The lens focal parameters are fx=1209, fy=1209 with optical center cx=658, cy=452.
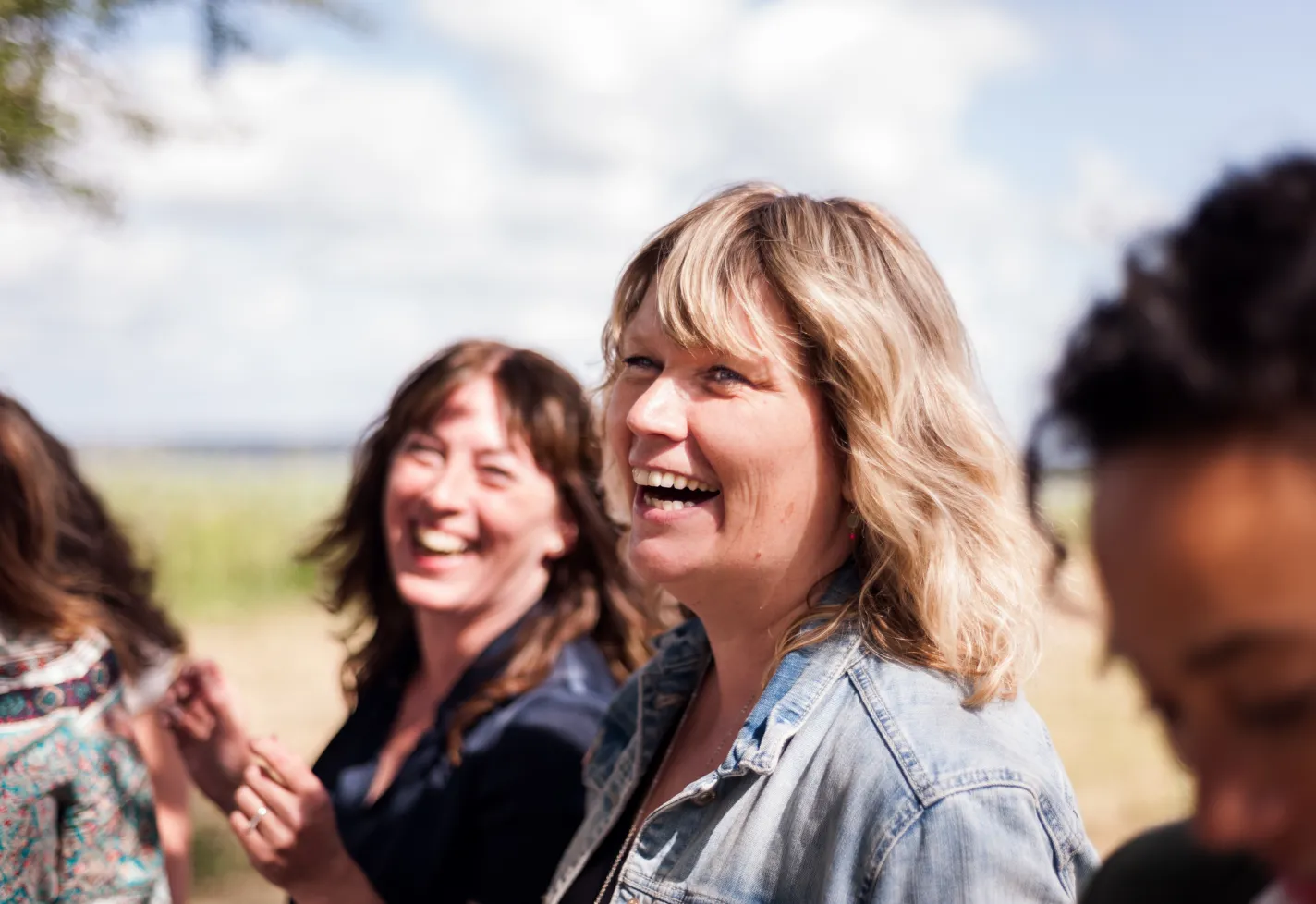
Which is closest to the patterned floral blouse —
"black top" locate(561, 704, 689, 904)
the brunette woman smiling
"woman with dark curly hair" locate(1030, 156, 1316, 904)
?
the brunette woman smiling

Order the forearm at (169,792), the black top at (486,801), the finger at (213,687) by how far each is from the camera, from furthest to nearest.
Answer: the forearm at (169,792), the finger at (213,687), the black top at (486,801)

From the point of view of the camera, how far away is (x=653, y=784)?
2.23m

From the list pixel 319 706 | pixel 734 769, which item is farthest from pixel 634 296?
pixel 319 706

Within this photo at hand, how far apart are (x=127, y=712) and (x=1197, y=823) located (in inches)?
100

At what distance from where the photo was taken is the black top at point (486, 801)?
2562mm

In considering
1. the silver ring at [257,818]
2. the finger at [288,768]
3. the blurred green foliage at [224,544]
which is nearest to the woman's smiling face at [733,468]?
the finger at [288,768]

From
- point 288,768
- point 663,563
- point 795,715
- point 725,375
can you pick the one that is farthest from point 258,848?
point 725,375

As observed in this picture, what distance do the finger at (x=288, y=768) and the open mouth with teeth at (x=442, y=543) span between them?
632 millimetres

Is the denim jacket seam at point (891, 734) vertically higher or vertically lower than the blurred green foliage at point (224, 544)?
higher

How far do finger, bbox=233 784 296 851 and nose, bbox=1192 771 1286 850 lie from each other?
204cm

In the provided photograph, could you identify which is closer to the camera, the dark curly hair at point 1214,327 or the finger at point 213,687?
the dark curly hair at point 1214,327

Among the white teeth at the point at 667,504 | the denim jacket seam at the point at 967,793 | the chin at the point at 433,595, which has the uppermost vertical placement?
the white teeth at the point at 667,504

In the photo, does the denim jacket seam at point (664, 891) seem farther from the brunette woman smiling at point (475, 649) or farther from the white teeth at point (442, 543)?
the white teeth at point (442, 543)

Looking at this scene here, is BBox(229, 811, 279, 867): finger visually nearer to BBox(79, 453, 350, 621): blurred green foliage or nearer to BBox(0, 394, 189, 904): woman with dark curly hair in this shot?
BBox(0, 394, 189, 904): woman with dark curly hair
